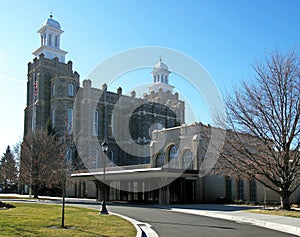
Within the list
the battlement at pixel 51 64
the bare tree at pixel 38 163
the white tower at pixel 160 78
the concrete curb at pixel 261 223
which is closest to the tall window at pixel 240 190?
the concrete curb at pixel 261 223

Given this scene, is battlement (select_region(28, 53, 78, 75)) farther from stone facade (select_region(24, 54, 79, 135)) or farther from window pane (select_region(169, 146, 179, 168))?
window pane (select_region(169, 146, 179, 168))

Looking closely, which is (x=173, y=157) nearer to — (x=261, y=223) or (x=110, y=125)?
(x=261, y=223)

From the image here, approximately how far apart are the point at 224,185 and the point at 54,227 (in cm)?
2417

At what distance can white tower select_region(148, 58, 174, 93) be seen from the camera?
7675 centimetres

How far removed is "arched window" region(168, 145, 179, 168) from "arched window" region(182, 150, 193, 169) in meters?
1.01

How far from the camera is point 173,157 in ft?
127

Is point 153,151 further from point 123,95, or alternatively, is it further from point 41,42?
point 41,42

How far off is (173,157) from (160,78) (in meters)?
42.0

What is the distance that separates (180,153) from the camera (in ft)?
124

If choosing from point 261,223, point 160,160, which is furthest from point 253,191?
point 261,223

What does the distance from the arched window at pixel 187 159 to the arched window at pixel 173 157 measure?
3.30ft

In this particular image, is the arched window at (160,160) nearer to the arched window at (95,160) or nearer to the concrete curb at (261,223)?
the concrete curb at (261,223)

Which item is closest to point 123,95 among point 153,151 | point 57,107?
point 57,107

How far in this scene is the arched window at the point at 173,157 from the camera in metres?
38.2
